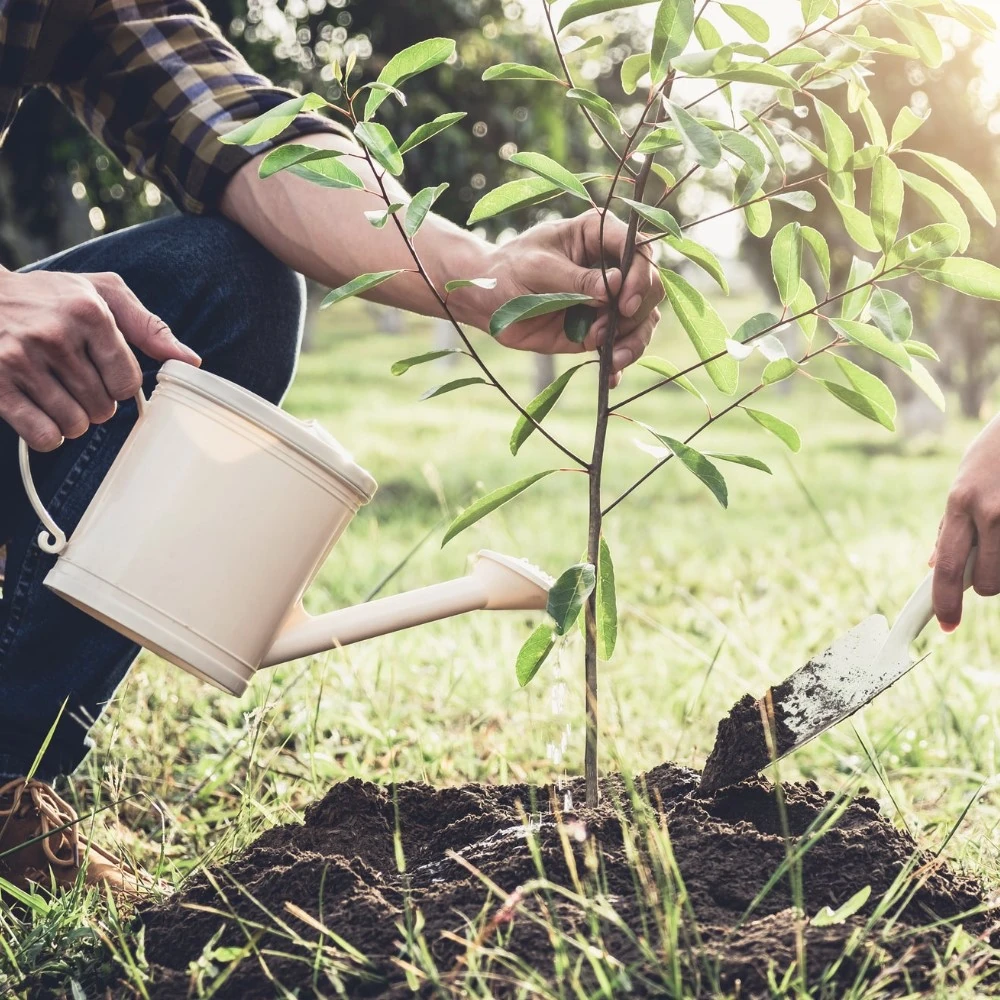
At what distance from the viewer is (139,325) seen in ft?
4.17

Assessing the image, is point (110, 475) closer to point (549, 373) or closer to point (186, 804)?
→ point (186, 804)

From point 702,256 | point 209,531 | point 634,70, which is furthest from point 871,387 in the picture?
point 209,531

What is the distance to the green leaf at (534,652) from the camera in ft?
3.86

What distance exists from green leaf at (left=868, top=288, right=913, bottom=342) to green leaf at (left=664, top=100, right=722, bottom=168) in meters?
0.27

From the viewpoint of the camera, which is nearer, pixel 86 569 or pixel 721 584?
pixel 86 569

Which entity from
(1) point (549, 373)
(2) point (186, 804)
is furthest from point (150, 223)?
(1) point (549, 373)

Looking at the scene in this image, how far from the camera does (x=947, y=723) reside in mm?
2096

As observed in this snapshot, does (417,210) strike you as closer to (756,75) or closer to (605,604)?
(756,75)

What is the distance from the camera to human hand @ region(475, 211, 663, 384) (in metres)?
1.28

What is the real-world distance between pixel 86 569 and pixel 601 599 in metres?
0.58

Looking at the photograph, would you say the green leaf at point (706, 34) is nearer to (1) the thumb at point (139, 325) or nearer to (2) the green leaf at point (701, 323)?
(2) the green leaf at point (701, 323)

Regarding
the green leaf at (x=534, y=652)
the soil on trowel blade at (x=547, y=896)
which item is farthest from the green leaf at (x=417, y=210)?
the soil on trowel blade at (x=547, y=896)

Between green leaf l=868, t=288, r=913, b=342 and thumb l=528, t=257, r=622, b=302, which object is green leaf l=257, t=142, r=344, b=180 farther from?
green leaf l=868, t=288, r=913, b=342

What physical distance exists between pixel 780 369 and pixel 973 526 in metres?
0.30
